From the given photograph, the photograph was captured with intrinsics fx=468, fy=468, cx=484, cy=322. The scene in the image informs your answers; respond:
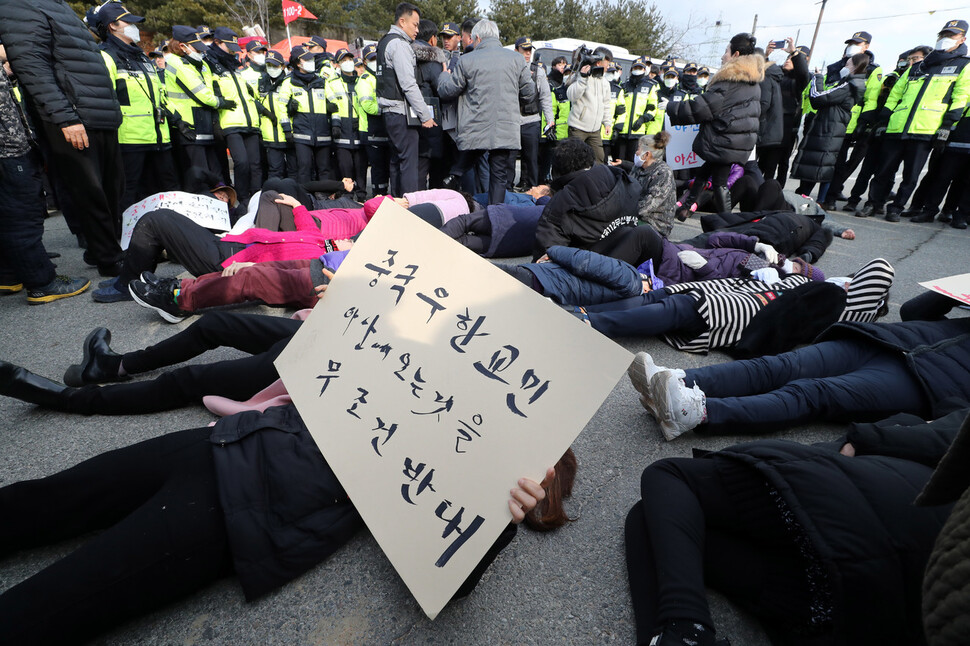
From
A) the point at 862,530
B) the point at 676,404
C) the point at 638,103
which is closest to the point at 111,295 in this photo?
the point at 676,404

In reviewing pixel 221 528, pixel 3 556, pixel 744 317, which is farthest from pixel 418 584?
pixel 744 317

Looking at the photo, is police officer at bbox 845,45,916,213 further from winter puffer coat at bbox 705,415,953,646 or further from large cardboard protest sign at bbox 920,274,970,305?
winter puffer coat at bbox 705,415,953,646

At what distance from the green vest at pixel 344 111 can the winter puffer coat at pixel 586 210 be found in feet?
13.3

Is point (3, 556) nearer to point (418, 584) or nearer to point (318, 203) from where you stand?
point (418, 584)

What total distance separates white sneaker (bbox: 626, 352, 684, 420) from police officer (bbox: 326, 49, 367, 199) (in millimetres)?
5640

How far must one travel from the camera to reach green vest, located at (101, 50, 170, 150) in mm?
4430

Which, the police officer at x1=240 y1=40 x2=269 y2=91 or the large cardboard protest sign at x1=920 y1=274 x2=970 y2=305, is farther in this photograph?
the police officer at x1=240 y1=40 x2=269 y2=91

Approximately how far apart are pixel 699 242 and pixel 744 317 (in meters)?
1.36

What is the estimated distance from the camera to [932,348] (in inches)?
76.5

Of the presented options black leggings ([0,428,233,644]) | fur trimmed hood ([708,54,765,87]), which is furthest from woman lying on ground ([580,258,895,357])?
fur trimmed hood ([708,54,765,87])

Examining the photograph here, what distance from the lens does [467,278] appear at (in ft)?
4.23

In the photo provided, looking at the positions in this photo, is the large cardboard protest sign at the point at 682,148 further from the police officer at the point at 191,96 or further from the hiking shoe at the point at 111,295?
the hiking shoe at the point at 111,295

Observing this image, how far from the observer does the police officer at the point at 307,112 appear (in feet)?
20.3

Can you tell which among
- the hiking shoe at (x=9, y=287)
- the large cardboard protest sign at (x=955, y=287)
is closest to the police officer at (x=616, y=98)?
the large cardboard protest sign at (x=955, y=287)
